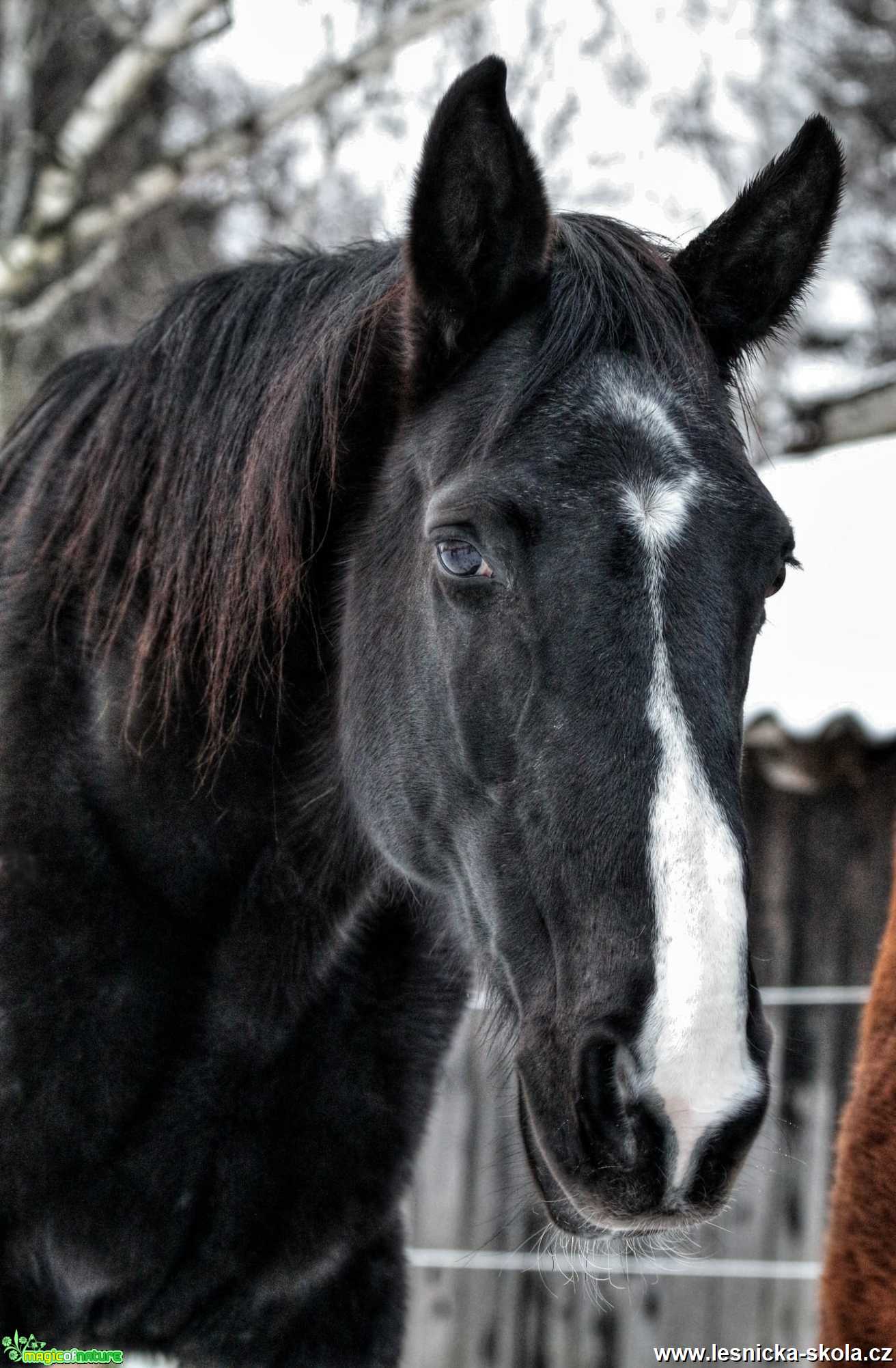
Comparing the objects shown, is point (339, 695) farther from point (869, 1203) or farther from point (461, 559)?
point (869, 1203)

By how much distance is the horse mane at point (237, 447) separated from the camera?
7.54 ft

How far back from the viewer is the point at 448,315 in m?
2.23

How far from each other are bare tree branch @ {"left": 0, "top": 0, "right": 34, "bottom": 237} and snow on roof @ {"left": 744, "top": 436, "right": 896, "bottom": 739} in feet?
17.8

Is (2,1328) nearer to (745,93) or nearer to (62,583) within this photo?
(62,583)

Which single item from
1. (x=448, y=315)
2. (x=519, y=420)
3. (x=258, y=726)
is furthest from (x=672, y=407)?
(x=258, y=726)

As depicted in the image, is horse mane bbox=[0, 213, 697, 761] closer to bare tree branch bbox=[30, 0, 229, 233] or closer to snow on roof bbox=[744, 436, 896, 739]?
→ snow on roof bbox=[744, 436, 896, 739]

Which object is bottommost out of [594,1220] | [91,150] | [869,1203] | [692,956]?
[869,1203]

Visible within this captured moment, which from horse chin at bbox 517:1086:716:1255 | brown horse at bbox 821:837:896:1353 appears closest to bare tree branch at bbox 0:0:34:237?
brown horse at bbox 821:837:896:1353

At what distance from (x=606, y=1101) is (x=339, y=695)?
106 cm

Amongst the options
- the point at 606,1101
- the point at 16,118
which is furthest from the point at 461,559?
the point at 16,118

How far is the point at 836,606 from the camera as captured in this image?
6.79m

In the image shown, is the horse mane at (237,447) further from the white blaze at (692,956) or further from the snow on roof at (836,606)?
the snow on roof at (836,606)

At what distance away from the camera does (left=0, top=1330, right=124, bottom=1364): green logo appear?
2355mm

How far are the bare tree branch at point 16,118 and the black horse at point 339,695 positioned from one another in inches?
268
